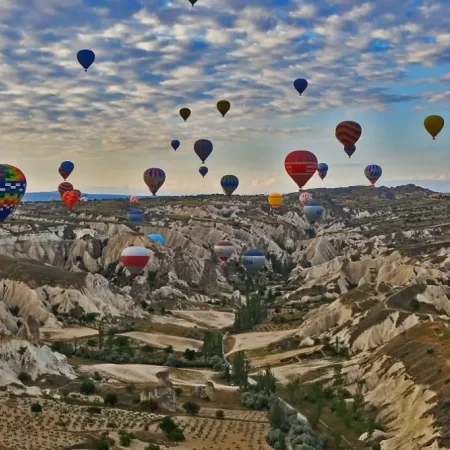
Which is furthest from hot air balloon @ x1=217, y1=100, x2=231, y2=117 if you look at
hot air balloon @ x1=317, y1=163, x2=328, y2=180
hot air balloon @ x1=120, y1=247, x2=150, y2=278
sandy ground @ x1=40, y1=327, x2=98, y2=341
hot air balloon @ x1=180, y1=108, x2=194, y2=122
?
hot air balloon @ x1=317, y1=163, x2=328, y2=180

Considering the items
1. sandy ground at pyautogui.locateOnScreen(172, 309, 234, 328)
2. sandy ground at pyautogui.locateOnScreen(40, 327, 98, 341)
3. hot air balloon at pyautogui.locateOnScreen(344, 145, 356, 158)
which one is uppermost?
hot air balloon at pyautogui.locateOnScreen(344, 145, 356, 158)

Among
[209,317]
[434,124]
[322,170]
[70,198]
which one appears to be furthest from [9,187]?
[322,170]

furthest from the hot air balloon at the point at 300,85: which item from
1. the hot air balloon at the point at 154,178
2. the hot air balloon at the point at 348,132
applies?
the hot air balloon at the point at 154,178

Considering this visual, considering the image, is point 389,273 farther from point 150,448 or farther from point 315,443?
point 150,448

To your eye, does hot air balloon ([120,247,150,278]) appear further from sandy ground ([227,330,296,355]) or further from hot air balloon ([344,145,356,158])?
hot air balloon ([344,145,356,158])

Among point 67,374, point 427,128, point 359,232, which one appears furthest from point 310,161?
point 359,232

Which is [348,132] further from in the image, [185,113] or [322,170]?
[322,170]
